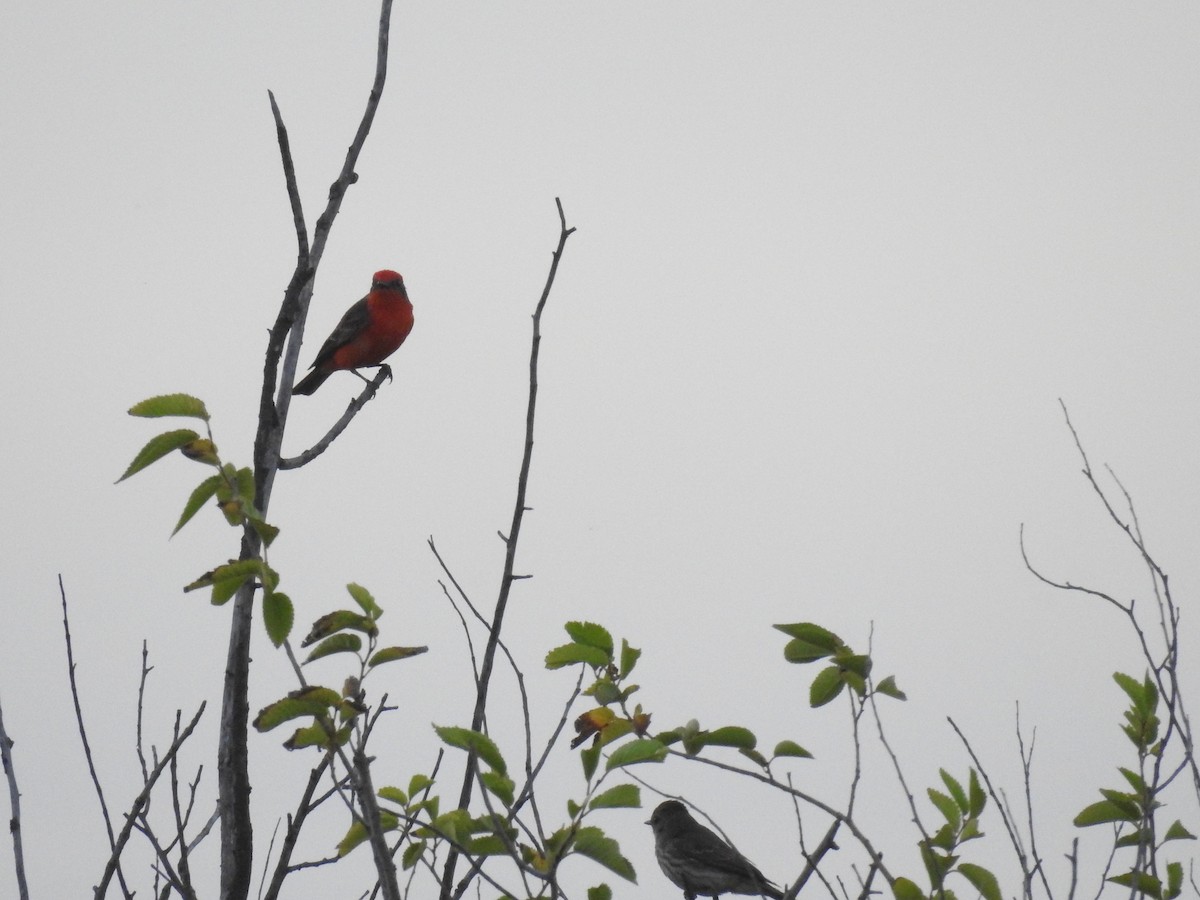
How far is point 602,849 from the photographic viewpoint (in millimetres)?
1986

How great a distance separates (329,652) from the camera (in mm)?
1929

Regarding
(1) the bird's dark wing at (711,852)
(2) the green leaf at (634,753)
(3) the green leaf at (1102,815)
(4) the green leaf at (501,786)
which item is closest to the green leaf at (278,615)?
(4) the green leaf at (501,786)

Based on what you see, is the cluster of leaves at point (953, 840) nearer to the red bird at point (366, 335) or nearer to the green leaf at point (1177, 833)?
the green leaf at point (1177, 833)

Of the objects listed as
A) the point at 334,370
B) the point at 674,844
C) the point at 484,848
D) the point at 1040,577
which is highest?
the point at 334,370

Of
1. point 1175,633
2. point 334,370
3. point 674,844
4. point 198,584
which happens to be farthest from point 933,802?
point 334,370

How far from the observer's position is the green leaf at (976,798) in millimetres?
2531

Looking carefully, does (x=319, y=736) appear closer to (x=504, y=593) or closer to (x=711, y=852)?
(x=504, y=593)

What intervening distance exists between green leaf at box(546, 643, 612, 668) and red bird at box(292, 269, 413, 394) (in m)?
6.92

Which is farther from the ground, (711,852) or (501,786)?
(501,786)

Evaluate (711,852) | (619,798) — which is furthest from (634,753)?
(711,852)

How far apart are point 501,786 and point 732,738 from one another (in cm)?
45

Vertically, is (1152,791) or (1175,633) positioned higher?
(1175,633)

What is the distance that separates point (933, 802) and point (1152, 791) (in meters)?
0.45

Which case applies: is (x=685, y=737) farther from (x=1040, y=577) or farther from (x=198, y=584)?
(x=1040, y=577)
